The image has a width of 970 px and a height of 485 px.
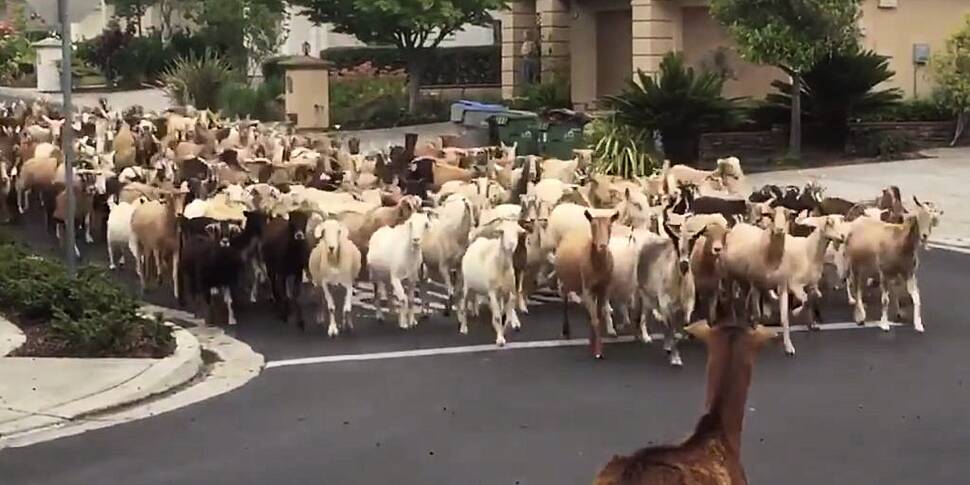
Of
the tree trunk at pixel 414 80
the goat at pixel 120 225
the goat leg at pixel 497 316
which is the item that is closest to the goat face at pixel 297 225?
the goat leg at pixel 497 316

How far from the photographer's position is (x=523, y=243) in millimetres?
13820

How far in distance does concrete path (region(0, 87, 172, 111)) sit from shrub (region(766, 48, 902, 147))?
19.2 m

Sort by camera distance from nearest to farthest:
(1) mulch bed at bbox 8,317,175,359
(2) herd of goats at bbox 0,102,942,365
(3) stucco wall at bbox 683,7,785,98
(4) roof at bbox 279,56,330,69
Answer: (1) mulch bed at bbox 8,317,175,359 < (2) herd of goats at bbox 0,102,942,365 < (3) stucco wall at bbox 683,7,785,98 < (4) roof at bbox 279,56,330,69

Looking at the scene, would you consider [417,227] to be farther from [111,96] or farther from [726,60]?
[111,96]

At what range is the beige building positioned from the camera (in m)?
32.9

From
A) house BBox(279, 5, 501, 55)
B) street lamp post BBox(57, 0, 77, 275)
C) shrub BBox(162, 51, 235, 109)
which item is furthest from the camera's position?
house BBox(279, 5, 501, 55)

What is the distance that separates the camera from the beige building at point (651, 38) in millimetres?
32875

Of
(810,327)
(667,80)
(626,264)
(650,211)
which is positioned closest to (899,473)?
(626,264)

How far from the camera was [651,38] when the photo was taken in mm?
34531

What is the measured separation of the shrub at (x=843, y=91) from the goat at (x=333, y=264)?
17.3m

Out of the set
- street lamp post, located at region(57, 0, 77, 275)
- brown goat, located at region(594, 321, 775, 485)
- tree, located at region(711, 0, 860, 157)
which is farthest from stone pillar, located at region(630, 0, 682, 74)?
brown goat, located at region(594, 321, 775, 485)

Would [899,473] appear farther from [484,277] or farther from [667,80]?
[667,80]

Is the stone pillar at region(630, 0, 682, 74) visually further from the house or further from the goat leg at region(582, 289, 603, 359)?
the goat leg at region(582, 289, 603, 359)

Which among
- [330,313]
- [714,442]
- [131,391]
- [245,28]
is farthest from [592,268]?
[245,28]
